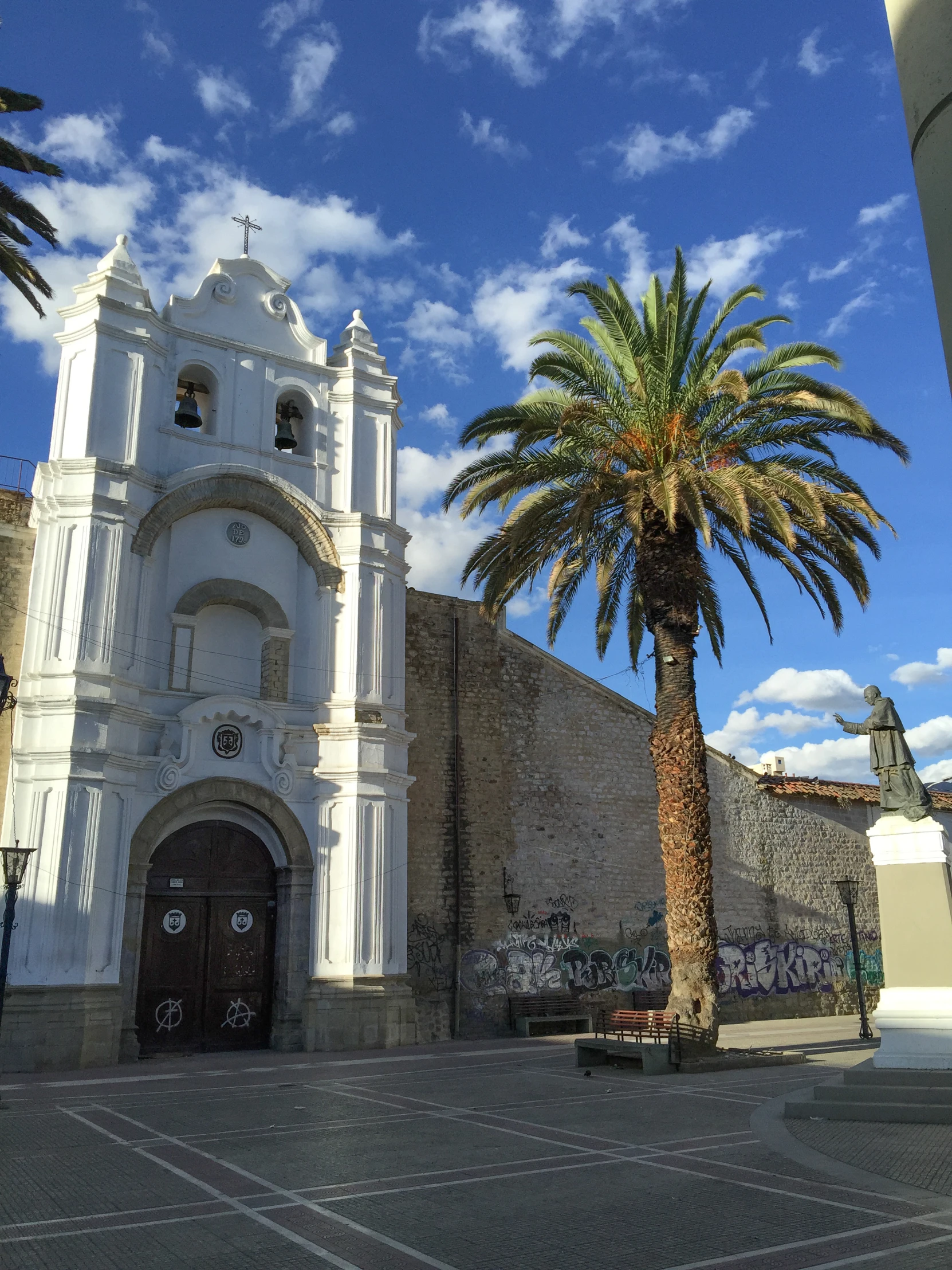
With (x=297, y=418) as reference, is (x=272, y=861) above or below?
below

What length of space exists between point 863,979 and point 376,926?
49.0 ft

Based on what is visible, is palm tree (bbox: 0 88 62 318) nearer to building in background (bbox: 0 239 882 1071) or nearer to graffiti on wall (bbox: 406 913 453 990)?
building in background (bbox: 0 239 882 1071)

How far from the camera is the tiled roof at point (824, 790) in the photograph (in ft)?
84.9

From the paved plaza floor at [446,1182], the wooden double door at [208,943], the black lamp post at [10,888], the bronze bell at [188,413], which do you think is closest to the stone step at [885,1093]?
the paved plaza floor at [446,1182]

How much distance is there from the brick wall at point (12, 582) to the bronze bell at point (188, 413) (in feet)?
9.79

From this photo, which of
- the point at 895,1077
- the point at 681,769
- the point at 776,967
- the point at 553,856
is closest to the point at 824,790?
the point at 776,967

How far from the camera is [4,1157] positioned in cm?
809

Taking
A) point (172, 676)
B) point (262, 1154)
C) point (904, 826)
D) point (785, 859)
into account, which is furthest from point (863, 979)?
point (262, 1154)

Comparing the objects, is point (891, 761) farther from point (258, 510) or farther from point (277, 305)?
point (277, 305)

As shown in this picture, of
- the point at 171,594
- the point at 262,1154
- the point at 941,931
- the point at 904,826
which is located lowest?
the point at 262,1154

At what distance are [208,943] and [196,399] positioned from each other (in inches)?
399

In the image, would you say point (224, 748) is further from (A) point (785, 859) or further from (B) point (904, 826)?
(A) point (785, 859)

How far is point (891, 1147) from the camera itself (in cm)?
823

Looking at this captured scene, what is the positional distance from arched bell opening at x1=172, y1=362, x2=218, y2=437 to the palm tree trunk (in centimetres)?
861
